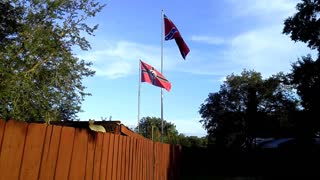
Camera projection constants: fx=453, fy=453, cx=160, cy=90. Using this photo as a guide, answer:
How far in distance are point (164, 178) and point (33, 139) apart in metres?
10.6

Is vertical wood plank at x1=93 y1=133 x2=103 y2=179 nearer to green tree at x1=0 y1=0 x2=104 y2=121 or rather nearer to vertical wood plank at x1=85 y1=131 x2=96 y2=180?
vertical wood plank at x1=85 y1=131 x2=96 y2=180

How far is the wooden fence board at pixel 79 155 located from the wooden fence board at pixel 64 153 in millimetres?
141

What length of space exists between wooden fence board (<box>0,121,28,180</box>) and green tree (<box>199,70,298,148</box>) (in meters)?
61.5

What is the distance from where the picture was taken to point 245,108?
69.8 meters

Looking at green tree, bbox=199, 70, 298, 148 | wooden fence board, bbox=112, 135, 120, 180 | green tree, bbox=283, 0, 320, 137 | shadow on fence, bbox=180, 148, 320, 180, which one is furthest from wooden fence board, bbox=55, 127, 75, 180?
green tree, bbox=199, 70, 298, 148

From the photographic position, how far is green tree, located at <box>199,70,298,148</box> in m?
66.8

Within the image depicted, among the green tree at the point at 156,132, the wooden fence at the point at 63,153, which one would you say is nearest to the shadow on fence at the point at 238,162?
the green tree at the point at 156,132

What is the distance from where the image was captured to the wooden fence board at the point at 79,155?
680 centimetres

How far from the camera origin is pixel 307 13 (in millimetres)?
34656

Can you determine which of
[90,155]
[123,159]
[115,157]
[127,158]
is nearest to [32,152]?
[90,155]

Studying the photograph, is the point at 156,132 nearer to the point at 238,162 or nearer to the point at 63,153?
the point at 238,162

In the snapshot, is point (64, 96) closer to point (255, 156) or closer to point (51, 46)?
point (51, 46)

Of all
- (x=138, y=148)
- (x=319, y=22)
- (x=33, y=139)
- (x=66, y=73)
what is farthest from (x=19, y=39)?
(x=319, y=22)

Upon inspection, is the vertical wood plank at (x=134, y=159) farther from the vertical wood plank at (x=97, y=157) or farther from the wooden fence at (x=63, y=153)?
the vertical wood plank at (x=97, y=157)
